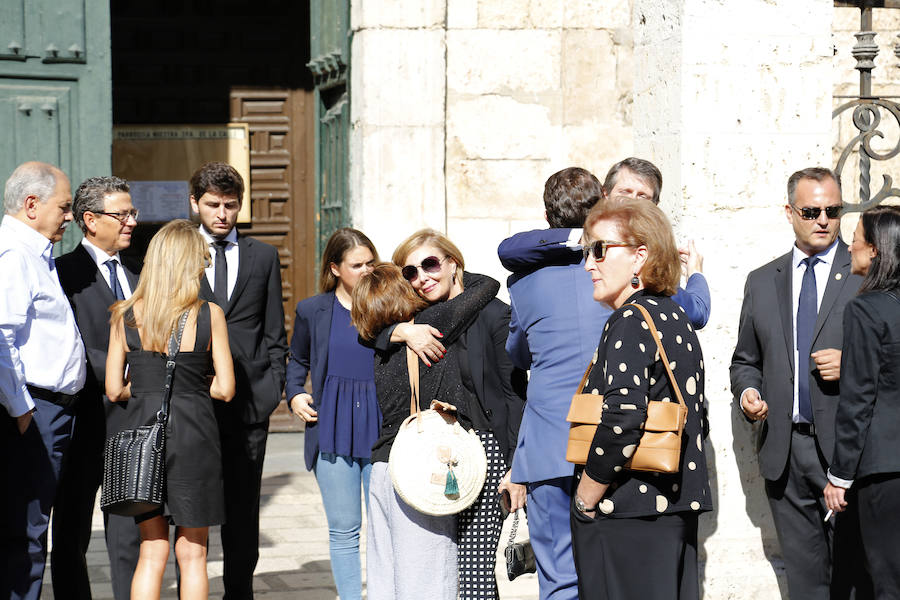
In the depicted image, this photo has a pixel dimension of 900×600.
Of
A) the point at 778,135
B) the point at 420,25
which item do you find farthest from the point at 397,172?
the point at 778,135

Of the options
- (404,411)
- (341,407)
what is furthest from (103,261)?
(404,411)

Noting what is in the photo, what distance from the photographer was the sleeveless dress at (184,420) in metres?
4.51

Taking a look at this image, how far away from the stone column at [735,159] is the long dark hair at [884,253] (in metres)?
0.95

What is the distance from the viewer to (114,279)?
503cm

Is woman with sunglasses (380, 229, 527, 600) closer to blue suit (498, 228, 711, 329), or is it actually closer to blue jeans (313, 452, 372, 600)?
blue suit (498, 228, 711, 329)

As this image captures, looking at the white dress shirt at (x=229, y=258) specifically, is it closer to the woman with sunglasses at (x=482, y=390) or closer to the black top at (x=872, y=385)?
the woman with sunglasses at (x=482, y=390)

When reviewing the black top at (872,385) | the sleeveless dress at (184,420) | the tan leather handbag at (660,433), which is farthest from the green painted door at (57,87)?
the black top at (872,385)

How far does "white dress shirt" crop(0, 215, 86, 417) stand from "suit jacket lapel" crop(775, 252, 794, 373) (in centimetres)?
284

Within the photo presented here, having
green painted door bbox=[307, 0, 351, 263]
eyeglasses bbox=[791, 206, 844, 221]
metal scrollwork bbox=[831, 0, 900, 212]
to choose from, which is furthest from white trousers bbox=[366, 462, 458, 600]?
green painted door bbox=[307, 0, 351, 263]

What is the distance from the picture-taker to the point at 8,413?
4457mm

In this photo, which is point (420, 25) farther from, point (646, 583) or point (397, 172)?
point (646, 583)

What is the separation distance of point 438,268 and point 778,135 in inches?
71.7

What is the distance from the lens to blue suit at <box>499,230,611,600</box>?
4207mm

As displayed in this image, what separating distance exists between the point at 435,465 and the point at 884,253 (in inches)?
69.9
